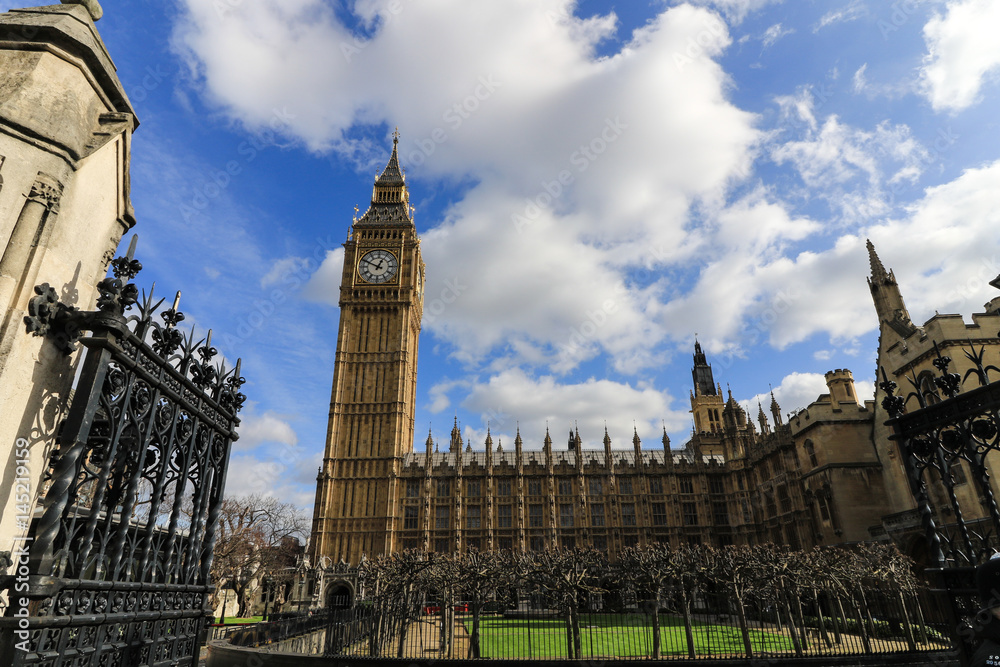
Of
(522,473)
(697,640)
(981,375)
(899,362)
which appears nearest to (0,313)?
(981,375)

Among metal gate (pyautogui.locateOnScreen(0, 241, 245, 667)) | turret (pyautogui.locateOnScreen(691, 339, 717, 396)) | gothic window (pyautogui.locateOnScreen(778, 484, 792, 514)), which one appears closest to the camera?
metal gate (pyautogui.locateOnScreen(0, 241, 245, 667))

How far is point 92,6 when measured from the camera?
18.0ft

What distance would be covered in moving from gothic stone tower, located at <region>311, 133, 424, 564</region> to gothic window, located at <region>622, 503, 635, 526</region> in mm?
22222

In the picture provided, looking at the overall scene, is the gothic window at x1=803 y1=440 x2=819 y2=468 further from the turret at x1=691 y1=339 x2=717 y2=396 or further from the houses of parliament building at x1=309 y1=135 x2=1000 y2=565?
the turret at x1=691 y1=339 x2=717 y2=396

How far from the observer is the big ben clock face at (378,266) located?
64.1m

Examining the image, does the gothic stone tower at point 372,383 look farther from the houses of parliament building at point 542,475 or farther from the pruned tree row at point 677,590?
the pruned tree row at point 677,590

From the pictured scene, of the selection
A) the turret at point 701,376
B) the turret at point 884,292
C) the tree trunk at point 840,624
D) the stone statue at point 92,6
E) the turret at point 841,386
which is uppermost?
the turret at point 701,376

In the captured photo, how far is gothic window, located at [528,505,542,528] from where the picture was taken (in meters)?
52.5

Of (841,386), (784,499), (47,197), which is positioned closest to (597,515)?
(784,499)

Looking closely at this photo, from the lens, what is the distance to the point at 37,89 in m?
4.73

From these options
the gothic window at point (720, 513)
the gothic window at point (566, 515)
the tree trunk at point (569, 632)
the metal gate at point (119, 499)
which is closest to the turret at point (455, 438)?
the gothic window at point (566, 515)

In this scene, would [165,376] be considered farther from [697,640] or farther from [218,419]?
[697,640]

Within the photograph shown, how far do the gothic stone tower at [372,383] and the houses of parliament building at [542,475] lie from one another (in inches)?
5.8

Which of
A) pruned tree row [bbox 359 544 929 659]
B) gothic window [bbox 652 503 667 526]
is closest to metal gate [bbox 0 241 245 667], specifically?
pruned tree row [bbox 359 544 929 659]
